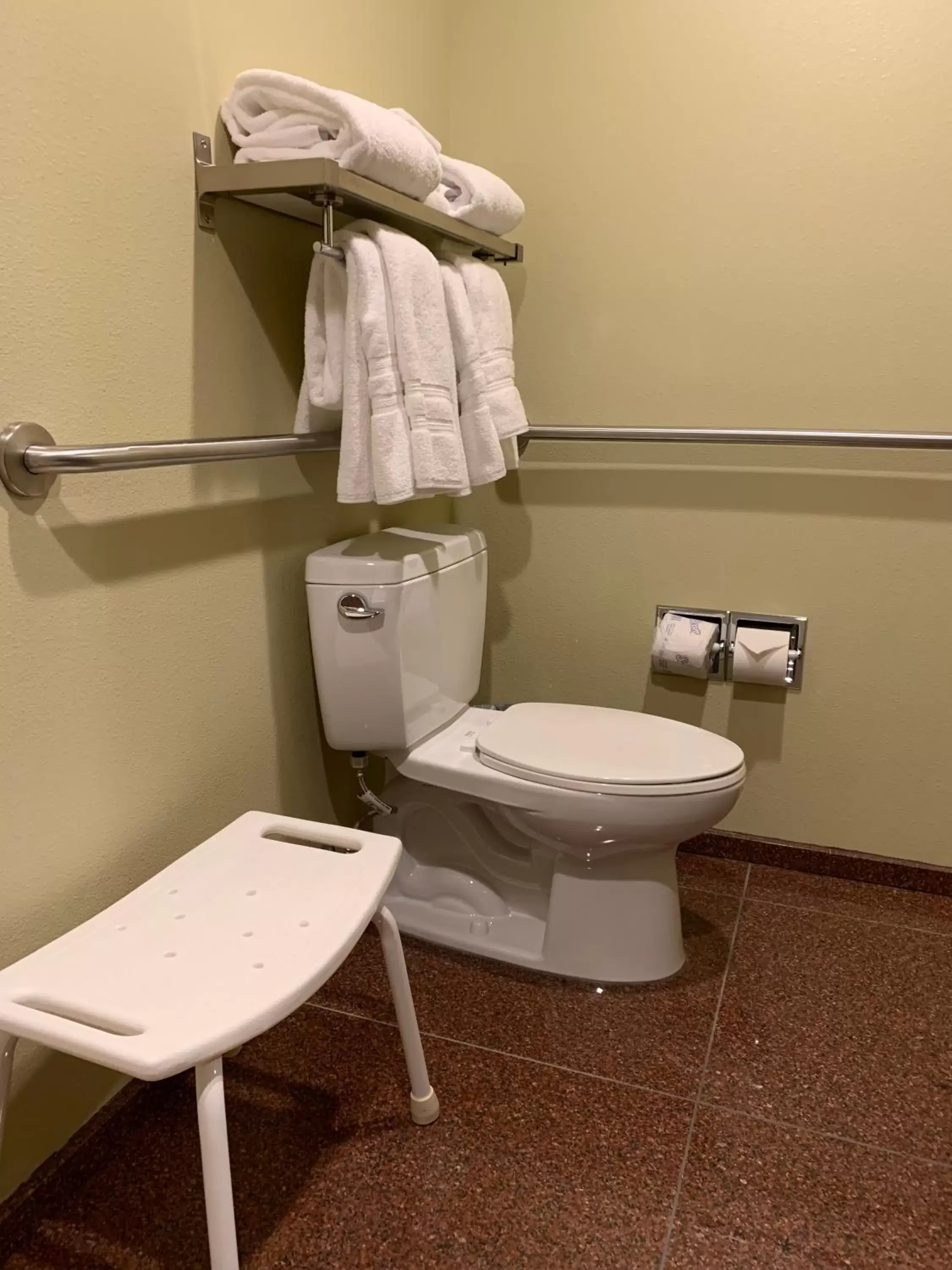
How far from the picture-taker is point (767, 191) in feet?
5.22

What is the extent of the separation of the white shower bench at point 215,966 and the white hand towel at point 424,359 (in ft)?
1.72

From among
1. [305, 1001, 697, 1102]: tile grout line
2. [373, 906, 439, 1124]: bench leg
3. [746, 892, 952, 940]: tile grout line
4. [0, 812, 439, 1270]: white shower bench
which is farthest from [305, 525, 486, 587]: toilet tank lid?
[746, 892, 952, 940]: tile grout line

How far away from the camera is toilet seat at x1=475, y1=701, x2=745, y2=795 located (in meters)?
1.36

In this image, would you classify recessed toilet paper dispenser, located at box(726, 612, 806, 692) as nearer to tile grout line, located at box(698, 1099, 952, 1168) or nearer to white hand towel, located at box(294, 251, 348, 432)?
tile grout line, located at box(698, 1099, 952, 1168)

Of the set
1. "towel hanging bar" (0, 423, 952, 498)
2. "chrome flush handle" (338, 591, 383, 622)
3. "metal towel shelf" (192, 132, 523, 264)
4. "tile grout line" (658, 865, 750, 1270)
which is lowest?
"tile grout line" (658, 865, 750, 1270)

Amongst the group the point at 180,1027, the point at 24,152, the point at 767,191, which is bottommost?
the point at 180,1027

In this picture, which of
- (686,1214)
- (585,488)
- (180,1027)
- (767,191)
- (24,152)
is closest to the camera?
(180,1027)

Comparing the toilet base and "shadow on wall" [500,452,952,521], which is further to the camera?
"shadow on wall" [500,452,952,521]

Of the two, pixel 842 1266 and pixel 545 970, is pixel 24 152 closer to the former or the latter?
pixel 545 970

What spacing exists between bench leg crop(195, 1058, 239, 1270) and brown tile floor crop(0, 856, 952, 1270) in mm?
257

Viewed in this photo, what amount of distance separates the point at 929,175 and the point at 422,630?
1.13m

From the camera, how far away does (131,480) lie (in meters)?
1.10

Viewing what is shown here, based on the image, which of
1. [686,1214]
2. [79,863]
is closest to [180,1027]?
[79,863]

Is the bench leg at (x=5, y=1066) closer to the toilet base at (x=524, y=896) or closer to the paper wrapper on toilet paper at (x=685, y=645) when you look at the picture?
the toilet base at (x=524, y=896)
